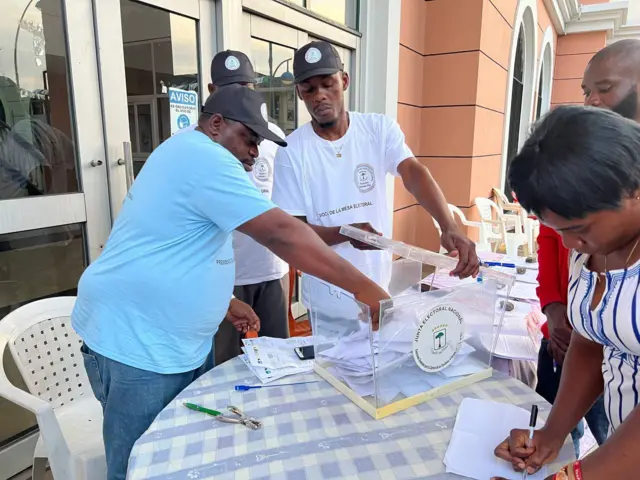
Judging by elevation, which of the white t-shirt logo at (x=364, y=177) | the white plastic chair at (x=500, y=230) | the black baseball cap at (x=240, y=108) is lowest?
the white plastic chair at (x=500, y=230)

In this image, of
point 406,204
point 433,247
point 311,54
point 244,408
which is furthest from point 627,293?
point 433,247

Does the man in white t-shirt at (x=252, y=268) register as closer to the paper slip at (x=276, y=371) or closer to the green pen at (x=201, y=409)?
the paper slip at (x=276, y=371)

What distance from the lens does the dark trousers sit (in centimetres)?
201

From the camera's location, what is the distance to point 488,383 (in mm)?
1190

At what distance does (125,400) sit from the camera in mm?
1164

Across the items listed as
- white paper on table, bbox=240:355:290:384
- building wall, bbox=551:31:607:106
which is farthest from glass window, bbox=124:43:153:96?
building wall, bbox=551:31:607:106

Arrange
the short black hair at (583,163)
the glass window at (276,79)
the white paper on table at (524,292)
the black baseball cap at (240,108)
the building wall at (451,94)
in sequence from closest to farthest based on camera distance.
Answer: the short black hair at (583,163), the black baseball cap at (240,108), the white paper on table at (524,292), the glass window at (276,79), the building wall at (451,94)

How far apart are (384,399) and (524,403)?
1.11ft

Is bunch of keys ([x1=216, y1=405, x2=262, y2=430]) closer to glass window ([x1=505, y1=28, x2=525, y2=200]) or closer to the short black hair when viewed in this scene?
the short black hair

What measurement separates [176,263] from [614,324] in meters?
0.92

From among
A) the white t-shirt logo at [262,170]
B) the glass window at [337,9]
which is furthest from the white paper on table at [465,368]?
the glass window at [337,9]

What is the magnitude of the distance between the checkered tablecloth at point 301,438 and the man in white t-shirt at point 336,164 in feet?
2.20

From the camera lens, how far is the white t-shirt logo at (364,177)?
1.78 metres

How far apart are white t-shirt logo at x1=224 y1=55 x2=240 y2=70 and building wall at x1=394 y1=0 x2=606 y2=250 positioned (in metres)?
2.50
